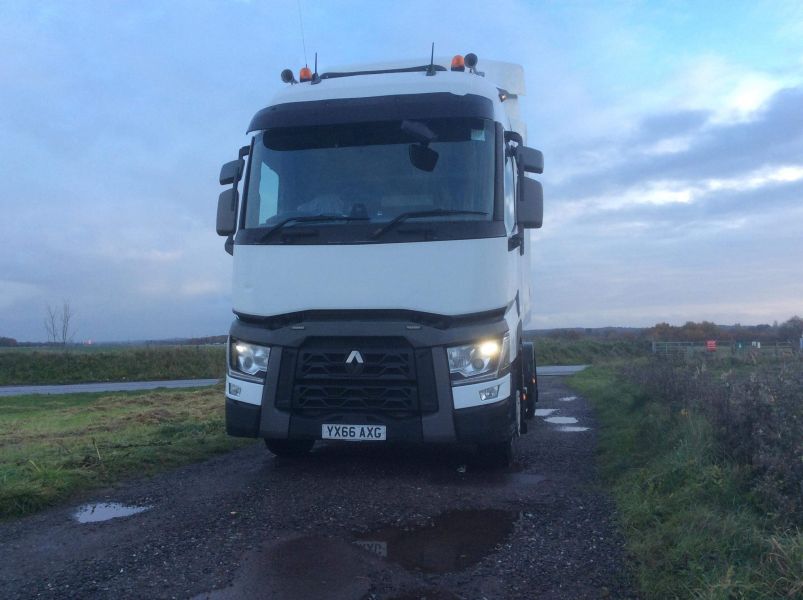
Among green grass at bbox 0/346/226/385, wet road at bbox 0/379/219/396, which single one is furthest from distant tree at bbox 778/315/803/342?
green grass at bbox 0/346/226/385

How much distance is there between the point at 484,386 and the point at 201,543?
2.45 metres

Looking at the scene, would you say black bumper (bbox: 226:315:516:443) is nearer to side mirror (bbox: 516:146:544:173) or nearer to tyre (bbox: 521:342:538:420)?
side mirror (bbox: 516:146:544:173)

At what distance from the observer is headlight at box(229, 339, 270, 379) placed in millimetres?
6020

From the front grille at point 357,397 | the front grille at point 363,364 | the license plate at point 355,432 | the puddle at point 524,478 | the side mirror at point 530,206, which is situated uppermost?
the side mirror at point 530,206

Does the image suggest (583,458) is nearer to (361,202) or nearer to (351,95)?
(361,202)

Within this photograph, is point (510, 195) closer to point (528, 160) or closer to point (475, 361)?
point (528, 160)

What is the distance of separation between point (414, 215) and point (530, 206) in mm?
1290

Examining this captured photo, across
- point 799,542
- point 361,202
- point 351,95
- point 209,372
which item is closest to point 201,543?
point 361,202

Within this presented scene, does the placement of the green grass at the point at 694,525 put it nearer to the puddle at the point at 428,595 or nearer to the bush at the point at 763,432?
the bush at the point at 763,432

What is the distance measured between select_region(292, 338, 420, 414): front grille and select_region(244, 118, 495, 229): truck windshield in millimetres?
1032

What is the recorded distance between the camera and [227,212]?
671 centimetres

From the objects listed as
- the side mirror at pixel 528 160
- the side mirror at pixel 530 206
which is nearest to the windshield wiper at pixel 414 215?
the side mirror at pixel 530 206

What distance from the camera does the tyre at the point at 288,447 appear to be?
7242mm

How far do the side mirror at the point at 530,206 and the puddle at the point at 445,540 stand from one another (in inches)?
106
